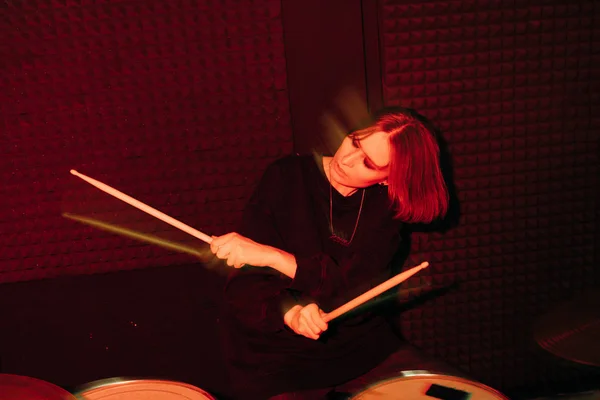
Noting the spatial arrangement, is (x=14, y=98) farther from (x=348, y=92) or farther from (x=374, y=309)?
(x=374, y=309)

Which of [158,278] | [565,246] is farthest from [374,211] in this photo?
[565,246]

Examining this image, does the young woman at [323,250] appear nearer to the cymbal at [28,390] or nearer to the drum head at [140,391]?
the drum head at [140,391]

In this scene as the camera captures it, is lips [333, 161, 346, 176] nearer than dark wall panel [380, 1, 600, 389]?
Yes

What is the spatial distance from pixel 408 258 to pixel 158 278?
0.95 m

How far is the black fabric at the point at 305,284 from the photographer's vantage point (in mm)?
1715

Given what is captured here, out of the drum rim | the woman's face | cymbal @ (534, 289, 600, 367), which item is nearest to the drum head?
the drum rim

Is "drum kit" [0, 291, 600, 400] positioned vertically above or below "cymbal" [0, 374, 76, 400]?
below

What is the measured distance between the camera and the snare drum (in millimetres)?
1449

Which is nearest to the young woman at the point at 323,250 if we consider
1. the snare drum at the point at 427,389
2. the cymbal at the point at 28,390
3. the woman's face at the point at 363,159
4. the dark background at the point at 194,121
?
the woman's face at the point at 363,159

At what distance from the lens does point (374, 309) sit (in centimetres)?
191

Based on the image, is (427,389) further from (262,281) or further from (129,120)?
(129,120)

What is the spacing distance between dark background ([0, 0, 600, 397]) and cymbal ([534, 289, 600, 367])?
523 millimetres

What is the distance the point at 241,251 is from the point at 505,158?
1232 millimetres

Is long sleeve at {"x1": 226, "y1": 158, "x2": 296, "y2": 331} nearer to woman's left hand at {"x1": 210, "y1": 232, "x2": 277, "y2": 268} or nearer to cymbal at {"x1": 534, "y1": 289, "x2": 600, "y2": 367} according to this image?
woman's left hand at {"x1": 210, "y1": 232, "x2": 277, "y2": 268}
